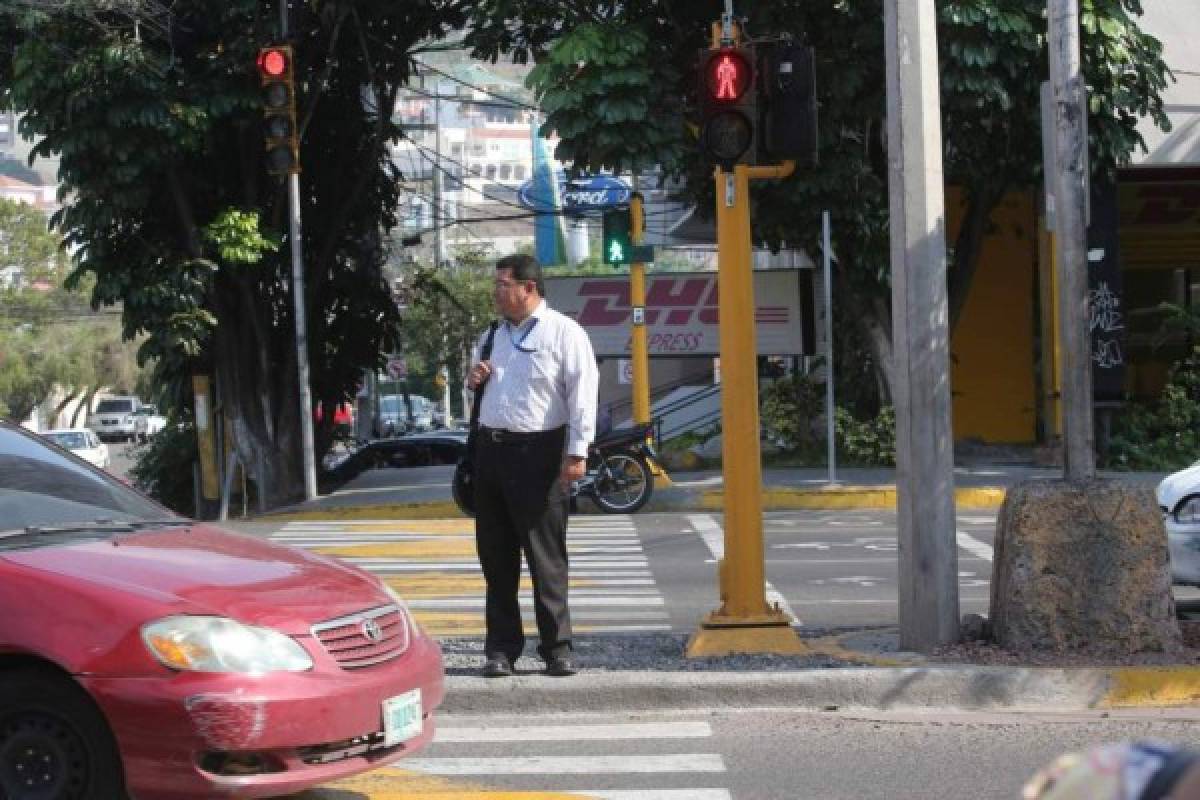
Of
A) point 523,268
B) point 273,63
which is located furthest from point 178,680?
point 273,63

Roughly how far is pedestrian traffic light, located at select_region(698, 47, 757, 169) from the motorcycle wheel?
34.0 ft

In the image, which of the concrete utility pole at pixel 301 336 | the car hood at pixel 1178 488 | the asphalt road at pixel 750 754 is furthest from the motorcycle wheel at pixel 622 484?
the asphalt road at pixel 750 754

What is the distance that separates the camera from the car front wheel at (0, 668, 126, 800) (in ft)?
17.2

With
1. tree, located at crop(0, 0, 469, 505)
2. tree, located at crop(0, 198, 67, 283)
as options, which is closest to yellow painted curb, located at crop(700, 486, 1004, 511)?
tree, located at crop(0, 0, 469, 505)

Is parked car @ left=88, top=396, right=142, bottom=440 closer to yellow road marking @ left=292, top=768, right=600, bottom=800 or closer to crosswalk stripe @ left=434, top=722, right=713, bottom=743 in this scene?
crosswalk stripe @ left=434, top=722, right=713, bottom=743

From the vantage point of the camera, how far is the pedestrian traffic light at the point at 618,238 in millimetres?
19719

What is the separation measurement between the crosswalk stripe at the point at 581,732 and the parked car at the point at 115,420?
6982cm

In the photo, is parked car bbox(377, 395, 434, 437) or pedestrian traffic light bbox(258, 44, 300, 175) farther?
parked car bbox(377, 395, 434, 437)

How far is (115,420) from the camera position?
3024 inches

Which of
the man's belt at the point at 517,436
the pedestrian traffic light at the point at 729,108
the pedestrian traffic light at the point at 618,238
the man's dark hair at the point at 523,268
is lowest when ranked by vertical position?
the man's belt at the point at 517,436

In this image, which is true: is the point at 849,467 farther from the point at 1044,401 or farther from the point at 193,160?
the point at 193,160

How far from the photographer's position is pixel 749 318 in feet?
27.4

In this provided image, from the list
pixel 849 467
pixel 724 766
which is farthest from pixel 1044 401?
pixel 724 766

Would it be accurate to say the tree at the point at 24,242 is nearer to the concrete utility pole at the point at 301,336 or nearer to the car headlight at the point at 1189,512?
the concrete utility pole at the point at 301,336
